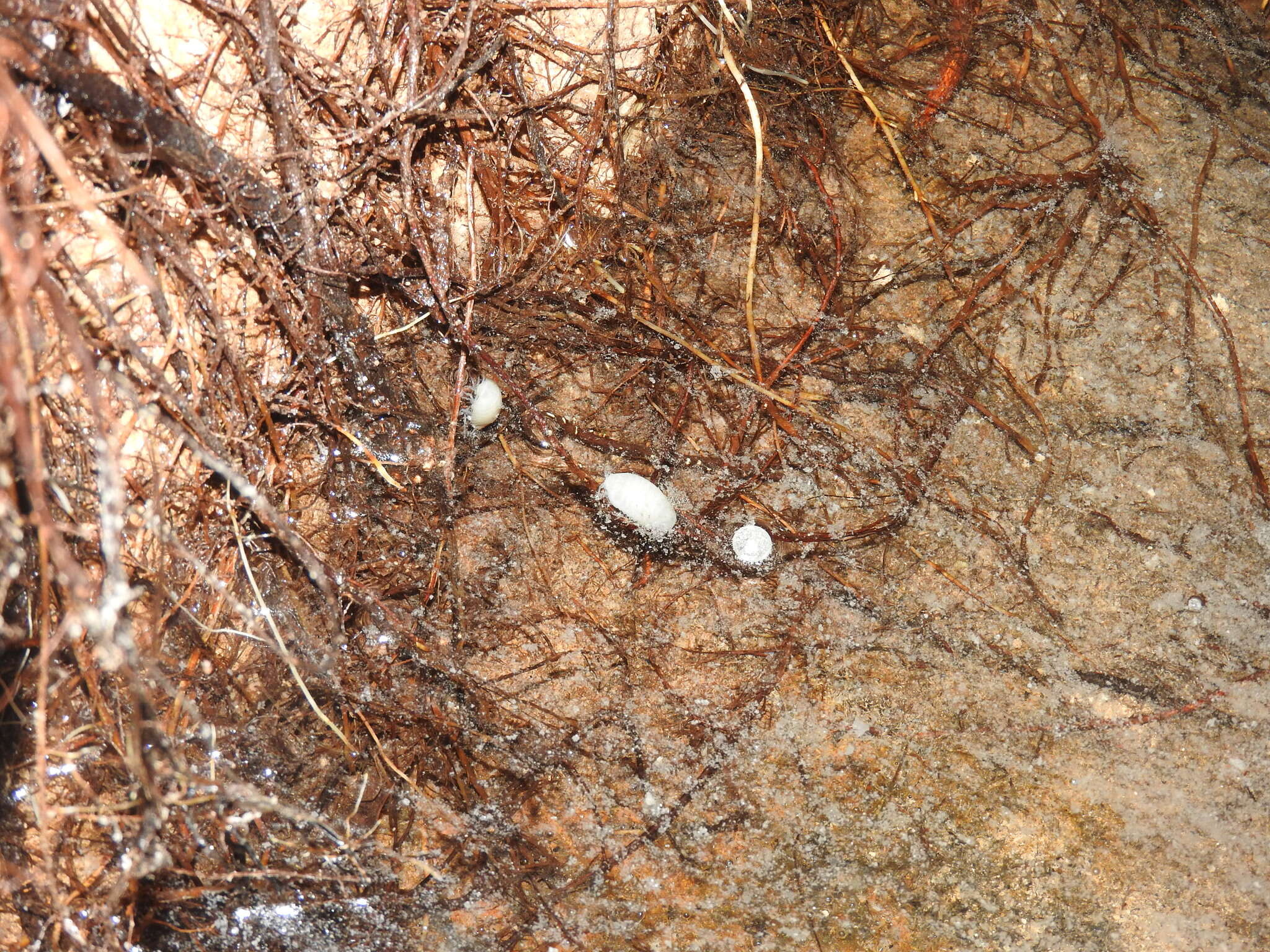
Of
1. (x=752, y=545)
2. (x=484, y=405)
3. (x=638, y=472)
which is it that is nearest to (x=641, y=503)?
(x=638, y=472)

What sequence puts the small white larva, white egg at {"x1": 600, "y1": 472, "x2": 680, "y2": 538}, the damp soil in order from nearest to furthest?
the damp soil
white egg at {"x1": 600, "y1": 472, "x2": 680, "y2": 538}
the small white larva

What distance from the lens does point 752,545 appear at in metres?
2.15

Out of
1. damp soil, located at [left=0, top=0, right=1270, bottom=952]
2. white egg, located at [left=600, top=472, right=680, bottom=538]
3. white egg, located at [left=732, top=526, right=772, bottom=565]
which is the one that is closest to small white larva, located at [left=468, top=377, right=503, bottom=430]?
damp soil, located at [left=0, top=0, right=1270, bottom=952]

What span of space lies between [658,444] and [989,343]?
96 centimetres

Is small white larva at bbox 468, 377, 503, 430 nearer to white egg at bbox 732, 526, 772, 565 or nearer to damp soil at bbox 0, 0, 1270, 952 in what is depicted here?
damp soil at bbox 0, 0, 1270, 952

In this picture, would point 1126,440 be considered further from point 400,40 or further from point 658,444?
point 400,40

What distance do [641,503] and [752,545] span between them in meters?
0.30

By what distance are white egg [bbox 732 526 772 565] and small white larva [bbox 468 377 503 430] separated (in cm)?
71

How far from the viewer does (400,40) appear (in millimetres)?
2125

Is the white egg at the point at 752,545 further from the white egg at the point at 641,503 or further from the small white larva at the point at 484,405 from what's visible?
the small white larva at the point at 484,405

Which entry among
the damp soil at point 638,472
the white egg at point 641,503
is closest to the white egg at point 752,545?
the damp soil at point 638,472

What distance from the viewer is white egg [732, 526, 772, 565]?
2148 millimetres

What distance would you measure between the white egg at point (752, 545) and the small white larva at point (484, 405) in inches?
28.1

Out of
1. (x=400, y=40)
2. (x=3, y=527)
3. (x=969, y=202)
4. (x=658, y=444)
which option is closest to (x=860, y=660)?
(x=658, y=444)
